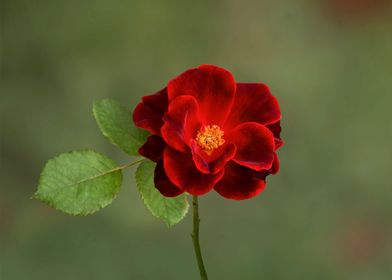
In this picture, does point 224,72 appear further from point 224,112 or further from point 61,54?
point 61,54

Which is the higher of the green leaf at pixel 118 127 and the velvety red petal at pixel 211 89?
the velvety red petal at pixel 211 89

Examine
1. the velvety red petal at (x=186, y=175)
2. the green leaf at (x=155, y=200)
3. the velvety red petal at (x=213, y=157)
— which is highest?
the velvety red petal at (x=213, y=157)

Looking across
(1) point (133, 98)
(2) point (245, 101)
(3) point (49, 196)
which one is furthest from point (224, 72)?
(1) point (133, 98)
